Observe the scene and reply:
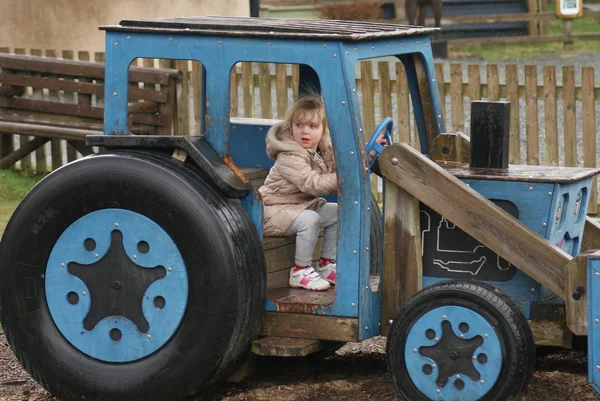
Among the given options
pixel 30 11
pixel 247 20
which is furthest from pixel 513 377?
pixel 30 11

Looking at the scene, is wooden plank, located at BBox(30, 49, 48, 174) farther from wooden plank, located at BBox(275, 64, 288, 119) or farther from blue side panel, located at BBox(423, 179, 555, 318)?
blue side panel, located at BBox(423, 179, 555, 318)

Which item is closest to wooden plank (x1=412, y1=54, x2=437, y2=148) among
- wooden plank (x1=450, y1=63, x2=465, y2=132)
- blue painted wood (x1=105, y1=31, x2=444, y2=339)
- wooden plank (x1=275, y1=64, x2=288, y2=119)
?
blue painted wood (x1=105, y1=31, x2=444, y2=339)

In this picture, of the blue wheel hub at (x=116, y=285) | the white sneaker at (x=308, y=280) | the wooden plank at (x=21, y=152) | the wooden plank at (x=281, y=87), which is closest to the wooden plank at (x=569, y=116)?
the wooden plank at (x=281, y=87)

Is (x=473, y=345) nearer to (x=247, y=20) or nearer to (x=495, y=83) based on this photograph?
(x=247, y=20)

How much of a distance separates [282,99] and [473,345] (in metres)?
6.39

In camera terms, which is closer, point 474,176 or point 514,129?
point 474,176

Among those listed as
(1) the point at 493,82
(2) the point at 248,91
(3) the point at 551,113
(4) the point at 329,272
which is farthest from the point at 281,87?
(4) the point at 329,272

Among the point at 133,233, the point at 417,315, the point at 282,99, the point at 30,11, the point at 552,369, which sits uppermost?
the point at 30,11

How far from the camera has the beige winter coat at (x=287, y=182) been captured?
470cm

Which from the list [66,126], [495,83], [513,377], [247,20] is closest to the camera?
[513,377]

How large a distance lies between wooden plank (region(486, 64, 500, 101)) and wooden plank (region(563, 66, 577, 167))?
575 millimetres

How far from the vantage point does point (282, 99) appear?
33.6 feet

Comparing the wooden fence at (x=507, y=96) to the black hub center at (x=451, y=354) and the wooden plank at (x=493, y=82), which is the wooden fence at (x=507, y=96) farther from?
the black hub center at (x=451, y=354)

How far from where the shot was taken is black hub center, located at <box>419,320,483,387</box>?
4.07 m
